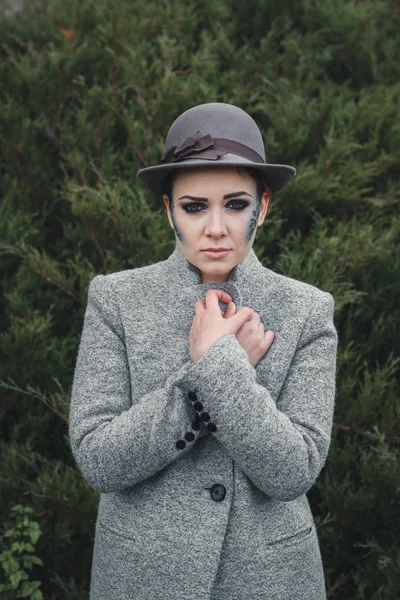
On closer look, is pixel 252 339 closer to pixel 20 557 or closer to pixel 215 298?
pixel 215 298

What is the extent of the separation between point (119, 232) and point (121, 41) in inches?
56.2

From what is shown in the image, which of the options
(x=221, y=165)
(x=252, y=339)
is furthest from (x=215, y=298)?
(x=221, y=165)

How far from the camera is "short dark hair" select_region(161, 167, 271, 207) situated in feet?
7.04

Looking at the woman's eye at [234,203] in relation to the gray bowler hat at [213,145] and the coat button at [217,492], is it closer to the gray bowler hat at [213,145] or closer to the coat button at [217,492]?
the gray bowler hat at [213,145]

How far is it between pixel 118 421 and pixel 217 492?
331 mm

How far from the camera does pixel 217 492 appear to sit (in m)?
2.13

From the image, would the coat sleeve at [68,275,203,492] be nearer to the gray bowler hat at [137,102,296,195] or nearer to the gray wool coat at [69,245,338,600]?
the gray wool coat at [69,245,338,600]

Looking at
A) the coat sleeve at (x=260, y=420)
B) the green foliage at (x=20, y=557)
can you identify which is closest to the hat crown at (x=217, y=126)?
the coat sleeve at (x=260, y=420)

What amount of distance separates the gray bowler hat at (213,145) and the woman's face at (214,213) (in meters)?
0.05

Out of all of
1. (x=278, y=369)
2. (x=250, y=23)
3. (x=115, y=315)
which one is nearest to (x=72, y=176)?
(x=250, y=23)

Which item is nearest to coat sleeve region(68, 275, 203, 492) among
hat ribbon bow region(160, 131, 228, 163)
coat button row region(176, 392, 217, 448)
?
coat button row region(176, 392, 217, 448)

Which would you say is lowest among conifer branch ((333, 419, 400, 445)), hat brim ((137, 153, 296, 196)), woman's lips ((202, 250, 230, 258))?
conifer branch ((333, 419, 400, 445))

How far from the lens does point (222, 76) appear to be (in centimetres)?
455

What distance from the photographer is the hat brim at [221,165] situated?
6.70 feet
